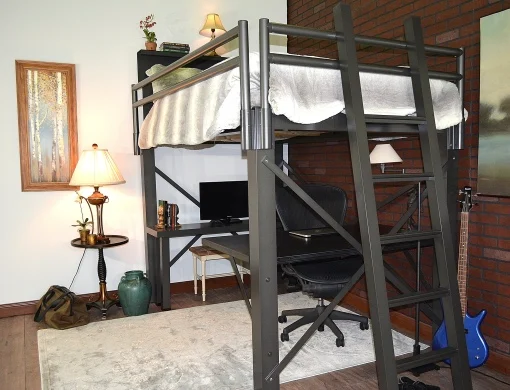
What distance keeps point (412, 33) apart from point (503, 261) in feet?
4.74

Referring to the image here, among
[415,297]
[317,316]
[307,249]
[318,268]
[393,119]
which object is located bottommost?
[317,316]

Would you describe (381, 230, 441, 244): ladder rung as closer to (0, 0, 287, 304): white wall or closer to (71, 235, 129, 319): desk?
(71, 235, 129, 319): desk

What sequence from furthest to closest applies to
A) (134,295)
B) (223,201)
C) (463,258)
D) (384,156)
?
(223,201) < (134,295) < (384,156) < (463,258)

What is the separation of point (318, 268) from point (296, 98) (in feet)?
4.93

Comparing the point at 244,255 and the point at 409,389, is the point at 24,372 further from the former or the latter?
the point at 409,389

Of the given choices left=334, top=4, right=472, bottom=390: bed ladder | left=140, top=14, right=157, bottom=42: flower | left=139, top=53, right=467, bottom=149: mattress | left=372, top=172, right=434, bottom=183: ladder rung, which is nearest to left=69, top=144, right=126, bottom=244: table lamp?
left=140, top=14, right=157, bottom=42: flower

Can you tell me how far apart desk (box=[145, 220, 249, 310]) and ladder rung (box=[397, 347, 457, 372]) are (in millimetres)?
2397

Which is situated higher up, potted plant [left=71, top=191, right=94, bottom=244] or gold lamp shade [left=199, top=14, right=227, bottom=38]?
gold lamp shade [left=199, top=14, right=227, bottom=38]

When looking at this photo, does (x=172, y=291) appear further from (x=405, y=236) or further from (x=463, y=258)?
(x=405, y=236)

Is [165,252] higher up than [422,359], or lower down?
higher up

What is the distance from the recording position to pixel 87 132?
409 cm

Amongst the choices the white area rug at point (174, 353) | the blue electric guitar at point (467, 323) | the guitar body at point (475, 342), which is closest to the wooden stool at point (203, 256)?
the white area rug at point (174, 353)

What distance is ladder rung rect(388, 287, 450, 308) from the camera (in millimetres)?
1961

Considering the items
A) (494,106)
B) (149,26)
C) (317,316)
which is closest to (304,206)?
(317,316)
